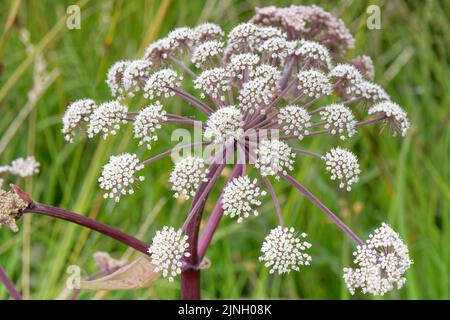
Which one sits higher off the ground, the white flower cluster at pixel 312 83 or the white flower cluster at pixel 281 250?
the white flower cluster at pixel 312 83

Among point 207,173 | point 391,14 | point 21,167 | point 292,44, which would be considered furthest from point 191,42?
point 391,14

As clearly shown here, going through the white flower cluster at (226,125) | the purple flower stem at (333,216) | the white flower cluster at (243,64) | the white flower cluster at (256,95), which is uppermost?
the white flower cluster at (243,64)

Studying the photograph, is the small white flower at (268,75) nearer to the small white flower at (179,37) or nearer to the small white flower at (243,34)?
the small white flower at (243,34)

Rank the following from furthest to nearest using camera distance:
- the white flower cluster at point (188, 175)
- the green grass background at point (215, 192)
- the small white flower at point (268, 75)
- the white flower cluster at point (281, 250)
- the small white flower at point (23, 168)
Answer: the green grass background at point (215, 192) < the small white flower at point (23, 168) < the small white flower at point (268, 75) < the white flower cluster at point (188, 175) < the white flower cluster at point (281, 250)

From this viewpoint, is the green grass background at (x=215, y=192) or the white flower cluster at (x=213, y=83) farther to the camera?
the green grass background at (x=215, y=192)

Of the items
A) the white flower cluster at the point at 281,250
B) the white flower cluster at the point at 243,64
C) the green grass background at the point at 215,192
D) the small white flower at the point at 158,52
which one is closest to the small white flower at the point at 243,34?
the white flower cluster at the point at 243,64

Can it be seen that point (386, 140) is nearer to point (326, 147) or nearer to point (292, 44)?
point (326, 147)

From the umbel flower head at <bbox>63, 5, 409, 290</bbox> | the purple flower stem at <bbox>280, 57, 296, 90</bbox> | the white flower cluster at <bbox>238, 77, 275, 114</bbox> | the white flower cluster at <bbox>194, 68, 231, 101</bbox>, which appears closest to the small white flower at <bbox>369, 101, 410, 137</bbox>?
the umbel flower head at <bbox>63, 5, 409, 290</bbox>

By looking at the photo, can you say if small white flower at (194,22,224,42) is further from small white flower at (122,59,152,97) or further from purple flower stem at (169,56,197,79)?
small white flower at (122,59,152,97)
